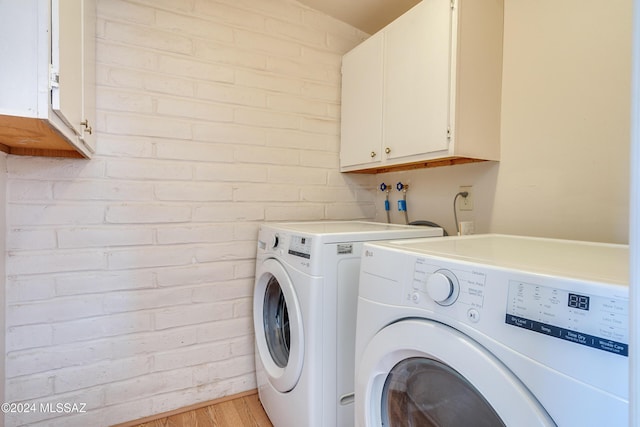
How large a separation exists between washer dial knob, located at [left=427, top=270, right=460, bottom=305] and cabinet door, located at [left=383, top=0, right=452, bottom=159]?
836 millimetres

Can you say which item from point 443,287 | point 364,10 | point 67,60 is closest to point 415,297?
point 443,287

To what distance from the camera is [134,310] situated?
1588mm

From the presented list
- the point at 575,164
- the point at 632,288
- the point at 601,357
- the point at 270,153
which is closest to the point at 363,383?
the point at 601,357

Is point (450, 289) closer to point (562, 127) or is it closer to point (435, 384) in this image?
point (435, 384)

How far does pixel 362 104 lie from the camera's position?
1.89 metres

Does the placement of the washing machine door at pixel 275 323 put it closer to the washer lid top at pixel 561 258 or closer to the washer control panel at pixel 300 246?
the washer control panel at pixel 300 246

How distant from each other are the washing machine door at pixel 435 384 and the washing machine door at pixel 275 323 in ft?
1.53

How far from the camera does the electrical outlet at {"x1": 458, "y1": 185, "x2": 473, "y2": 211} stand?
1635mm

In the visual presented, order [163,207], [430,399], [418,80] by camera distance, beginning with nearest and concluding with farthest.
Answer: [430,399], [418,80], [163,207]

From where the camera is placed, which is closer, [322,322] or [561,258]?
[561,258]

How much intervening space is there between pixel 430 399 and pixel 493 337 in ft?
1.03

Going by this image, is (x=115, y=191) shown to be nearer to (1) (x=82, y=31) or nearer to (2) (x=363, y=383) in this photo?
(1) (x=82, y=31)

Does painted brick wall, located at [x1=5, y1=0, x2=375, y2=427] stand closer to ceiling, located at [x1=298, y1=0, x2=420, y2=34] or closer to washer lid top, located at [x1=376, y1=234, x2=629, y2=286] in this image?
ceiling, located at [x1=298, y1=0, x2=420, y2=34]

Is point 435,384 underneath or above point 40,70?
underneath
